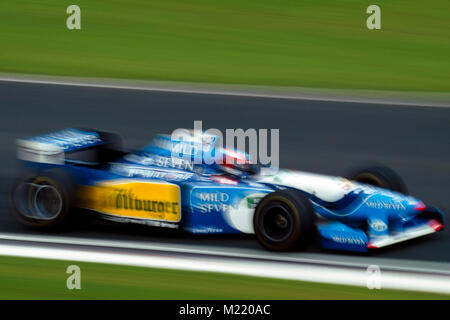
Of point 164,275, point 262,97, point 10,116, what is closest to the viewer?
point 164,275

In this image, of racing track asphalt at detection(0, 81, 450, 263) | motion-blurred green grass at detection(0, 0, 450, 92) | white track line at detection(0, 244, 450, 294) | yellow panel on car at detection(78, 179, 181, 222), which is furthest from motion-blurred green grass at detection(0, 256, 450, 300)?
motion-blurred green grass at detection(0, 0, 450, 92)

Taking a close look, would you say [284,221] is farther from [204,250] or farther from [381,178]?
[381,178]

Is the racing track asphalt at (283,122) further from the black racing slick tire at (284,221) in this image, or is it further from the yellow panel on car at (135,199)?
the black racing slick tire at (284,221)

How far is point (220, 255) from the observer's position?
23.9ft

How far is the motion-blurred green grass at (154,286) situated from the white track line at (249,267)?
0.29 feet

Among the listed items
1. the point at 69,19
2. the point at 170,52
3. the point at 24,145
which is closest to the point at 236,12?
the point at 170,52

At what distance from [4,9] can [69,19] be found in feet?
4.41

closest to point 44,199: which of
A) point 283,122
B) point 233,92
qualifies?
point 283,122

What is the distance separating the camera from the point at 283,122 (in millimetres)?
11336

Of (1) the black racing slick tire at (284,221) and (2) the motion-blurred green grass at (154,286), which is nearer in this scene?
(2) the motion-blurred green grass at (154,286)

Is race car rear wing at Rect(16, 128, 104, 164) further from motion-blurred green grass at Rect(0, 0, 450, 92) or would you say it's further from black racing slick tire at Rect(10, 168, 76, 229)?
motion-blurred green grass at Rect(0, 0, 450, 92)

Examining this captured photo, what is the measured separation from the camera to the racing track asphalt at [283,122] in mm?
9972

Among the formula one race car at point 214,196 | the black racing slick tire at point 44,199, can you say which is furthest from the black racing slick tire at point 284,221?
the black racing slick tire at point 44,199

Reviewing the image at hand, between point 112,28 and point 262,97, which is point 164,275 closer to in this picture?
point 262,97
